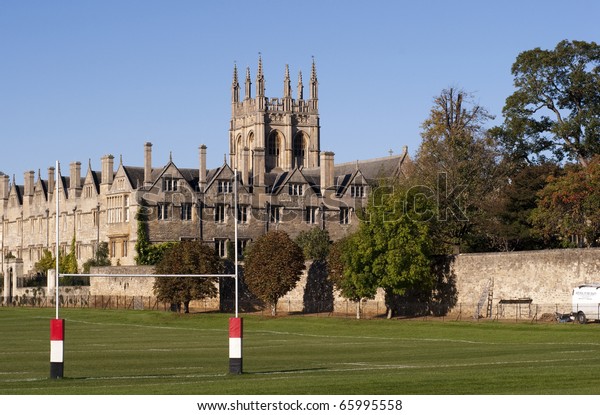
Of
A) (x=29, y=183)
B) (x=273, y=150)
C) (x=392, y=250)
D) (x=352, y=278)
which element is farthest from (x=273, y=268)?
(x=273, y=150)

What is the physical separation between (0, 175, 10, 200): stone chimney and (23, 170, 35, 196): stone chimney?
698cm

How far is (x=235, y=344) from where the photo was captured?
25891 mm

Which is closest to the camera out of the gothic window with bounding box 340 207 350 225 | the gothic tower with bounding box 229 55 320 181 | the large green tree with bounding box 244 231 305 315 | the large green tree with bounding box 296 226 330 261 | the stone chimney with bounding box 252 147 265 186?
the large green tree with bounding box 244 231 305 315

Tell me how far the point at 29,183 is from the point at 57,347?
326 feet

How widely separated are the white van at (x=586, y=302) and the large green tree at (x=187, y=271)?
88.8ft

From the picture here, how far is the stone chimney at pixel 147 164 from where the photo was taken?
99.7 metres

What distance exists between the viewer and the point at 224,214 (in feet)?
338

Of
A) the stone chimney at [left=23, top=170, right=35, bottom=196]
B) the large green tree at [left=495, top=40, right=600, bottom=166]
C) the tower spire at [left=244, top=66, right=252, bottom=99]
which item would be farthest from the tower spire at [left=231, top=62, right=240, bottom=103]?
the large green tree at [left=495, top=40, right=600, bottom=166]

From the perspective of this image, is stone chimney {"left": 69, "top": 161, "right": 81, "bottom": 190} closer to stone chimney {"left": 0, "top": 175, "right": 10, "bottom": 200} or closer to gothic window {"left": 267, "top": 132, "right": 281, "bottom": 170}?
stone chimney {"left": 0, "top": 175, "right": 10, "bottom": 200}

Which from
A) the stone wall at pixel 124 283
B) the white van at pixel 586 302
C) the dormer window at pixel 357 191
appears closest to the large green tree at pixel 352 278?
the white van at pixel 586 302

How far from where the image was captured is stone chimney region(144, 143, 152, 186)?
327 ft

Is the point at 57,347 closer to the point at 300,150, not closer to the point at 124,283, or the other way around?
the point at 124,283

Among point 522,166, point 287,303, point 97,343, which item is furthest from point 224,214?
point 97,343
